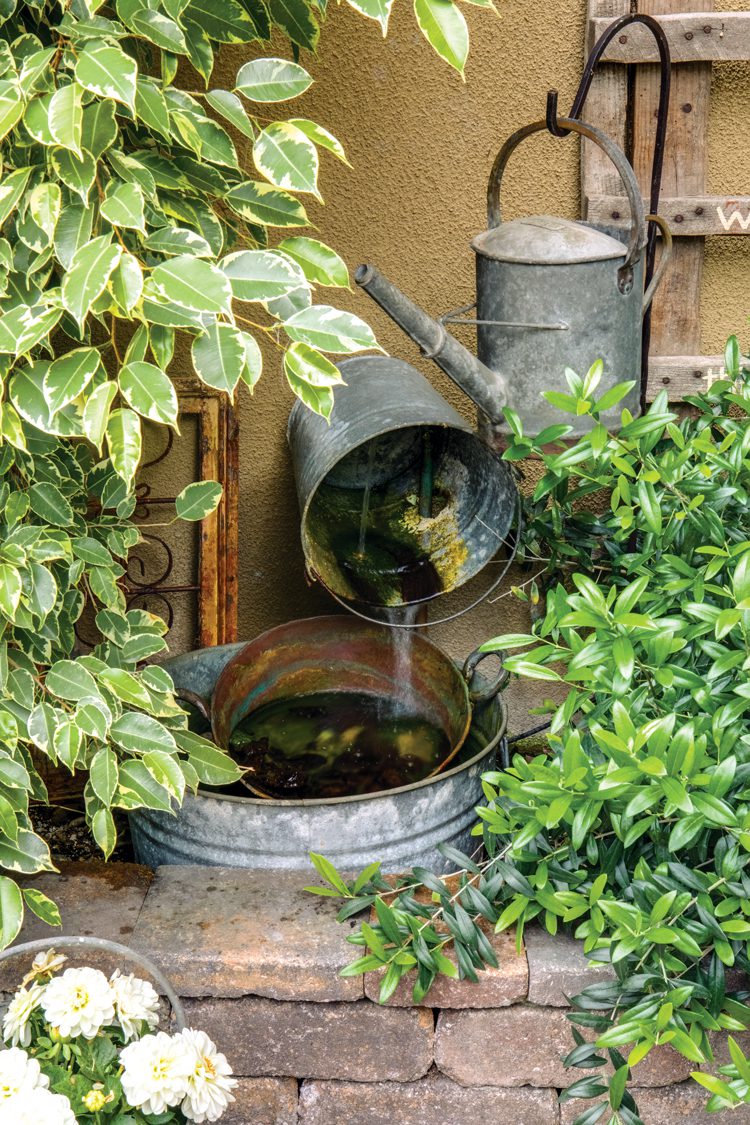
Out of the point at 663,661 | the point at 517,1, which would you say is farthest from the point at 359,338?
the point at 517,1

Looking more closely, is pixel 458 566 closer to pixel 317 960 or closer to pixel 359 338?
pixel 317 960

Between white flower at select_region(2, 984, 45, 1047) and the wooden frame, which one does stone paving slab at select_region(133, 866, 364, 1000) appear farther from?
the wooden frame

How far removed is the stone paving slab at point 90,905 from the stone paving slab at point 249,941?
0.10 ft

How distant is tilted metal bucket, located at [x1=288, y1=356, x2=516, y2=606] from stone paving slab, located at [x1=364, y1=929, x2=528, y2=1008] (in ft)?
2.56

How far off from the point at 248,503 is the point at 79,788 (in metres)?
0.76

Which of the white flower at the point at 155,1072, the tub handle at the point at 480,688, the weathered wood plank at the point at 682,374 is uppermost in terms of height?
the weathered wood plank at the point at 682,374

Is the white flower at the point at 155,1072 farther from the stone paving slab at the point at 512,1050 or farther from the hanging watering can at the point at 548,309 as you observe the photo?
the hanging watering can at the point at 548,309

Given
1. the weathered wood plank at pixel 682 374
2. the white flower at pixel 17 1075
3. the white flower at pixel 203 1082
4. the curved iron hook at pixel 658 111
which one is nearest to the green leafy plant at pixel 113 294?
the white flower at pixel 17 1075

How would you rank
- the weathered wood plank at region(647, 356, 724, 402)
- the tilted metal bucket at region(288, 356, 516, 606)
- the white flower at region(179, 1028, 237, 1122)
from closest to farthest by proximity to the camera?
the white flower at region(179, 1028, 237, 1122), the tilted metal bucket at region(288, 356, 516, 606), the weathered wood plank at region(647, 356, 724, 402)

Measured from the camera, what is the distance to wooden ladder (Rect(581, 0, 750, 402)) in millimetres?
2369

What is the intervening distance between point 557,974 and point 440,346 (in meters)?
1.03

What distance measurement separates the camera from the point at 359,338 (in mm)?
1322

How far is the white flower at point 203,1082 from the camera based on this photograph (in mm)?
1428

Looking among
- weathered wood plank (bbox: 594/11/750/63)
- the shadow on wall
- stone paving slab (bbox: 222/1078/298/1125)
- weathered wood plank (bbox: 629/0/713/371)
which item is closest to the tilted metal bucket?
the shadow on wall
